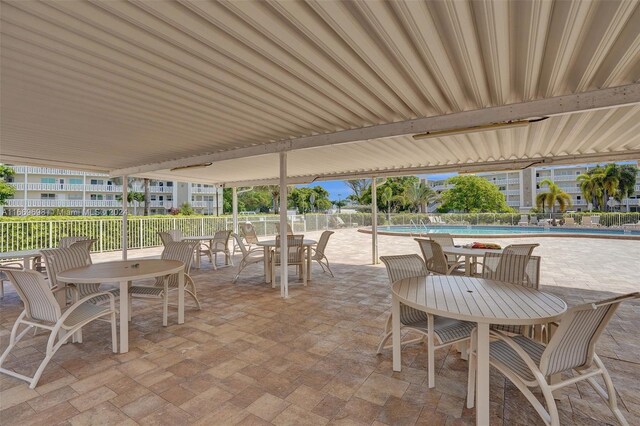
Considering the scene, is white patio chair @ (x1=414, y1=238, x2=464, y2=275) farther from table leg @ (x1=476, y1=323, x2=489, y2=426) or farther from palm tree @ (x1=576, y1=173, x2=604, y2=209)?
palm tree @ (x1=576, y1=173, x2=604, y2=209)

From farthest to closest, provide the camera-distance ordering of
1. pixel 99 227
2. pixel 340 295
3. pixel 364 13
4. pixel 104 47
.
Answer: pixel 99 227 < pixel 340 295 < pixel 104 47 < pixel 364 13

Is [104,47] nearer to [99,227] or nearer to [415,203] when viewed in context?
[99,227]

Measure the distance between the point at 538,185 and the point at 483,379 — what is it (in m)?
45.4

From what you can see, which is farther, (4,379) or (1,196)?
(1,196)

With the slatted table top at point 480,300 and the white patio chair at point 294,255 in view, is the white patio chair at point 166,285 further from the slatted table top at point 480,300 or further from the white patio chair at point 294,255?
the slatted table top at point 480,300

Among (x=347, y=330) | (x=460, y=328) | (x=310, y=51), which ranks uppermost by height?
(x=310, y=51)

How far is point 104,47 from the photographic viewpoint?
210 centimetres

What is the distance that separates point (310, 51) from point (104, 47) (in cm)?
144

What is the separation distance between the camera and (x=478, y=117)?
3.28 metres

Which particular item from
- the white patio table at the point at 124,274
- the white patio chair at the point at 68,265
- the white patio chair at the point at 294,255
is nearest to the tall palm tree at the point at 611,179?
the white patio chair at the point at 294,255

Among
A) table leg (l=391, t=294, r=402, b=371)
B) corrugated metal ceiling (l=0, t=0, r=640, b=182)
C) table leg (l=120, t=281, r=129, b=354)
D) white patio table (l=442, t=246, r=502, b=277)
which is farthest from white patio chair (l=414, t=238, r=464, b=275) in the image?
table leg (l=120, t=281, r=129, b=354)

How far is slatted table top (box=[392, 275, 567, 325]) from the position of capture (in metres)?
1.79

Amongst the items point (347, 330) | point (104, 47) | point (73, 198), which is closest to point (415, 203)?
point (347, 330)

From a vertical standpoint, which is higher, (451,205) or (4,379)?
(451,205)
